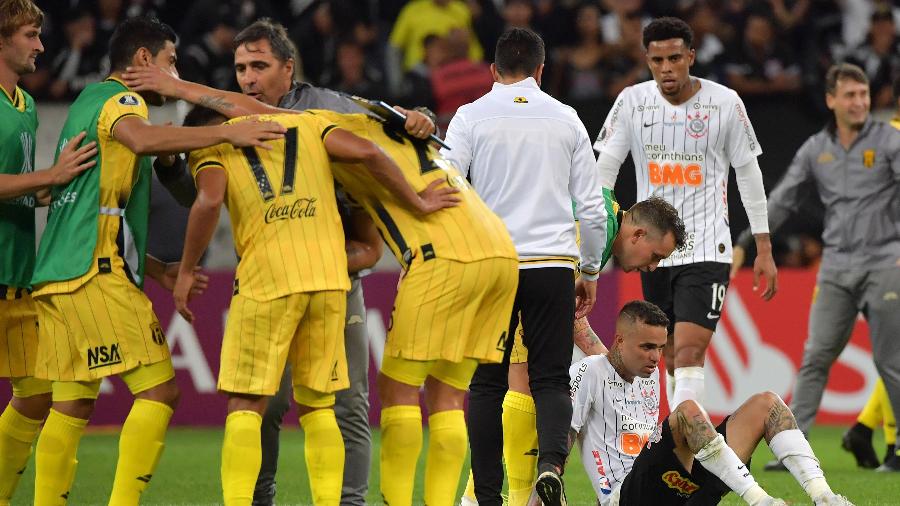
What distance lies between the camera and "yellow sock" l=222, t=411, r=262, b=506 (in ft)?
18.0

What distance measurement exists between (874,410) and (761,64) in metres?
5.24

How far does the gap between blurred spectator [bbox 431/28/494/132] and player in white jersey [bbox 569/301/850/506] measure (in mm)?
6598

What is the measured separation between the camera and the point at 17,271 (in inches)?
256

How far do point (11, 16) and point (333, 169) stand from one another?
1872 millimetres

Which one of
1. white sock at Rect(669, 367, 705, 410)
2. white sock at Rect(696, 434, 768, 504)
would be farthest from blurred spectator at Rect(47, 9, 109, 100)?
white sock at Rect(696, 434, 768, 504)

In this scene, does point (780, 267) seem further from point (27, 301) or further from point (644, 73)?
point (27, 301)

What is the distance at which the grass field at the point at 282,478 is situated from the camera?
25.7 feet

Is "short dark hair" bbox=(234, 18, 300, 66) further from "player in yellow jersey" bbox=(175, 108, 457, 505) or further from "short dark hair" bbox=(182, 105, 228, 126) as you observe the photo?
"player in yellow jersey" bbox=(175, 108, 457, 505)

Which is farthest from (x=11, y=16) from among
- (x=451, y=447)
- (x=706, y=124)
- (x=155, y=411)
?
(x=706, y=124)

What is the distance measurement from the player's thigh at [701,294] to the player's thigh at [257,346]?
321cm

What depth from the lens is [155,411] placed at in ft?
19.2

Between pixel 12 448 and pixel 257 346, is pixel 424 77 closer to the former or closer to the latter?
pixel 12 448

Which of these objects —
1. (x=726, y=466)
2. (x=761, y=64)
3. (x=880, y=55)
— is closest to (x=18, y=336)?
(x=726, y=466)

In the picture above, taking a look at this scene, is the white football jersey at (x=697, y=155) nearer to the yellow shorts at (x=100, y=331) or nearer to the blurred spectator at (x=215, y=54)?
the yellow shorts at (x=100, y=331)
